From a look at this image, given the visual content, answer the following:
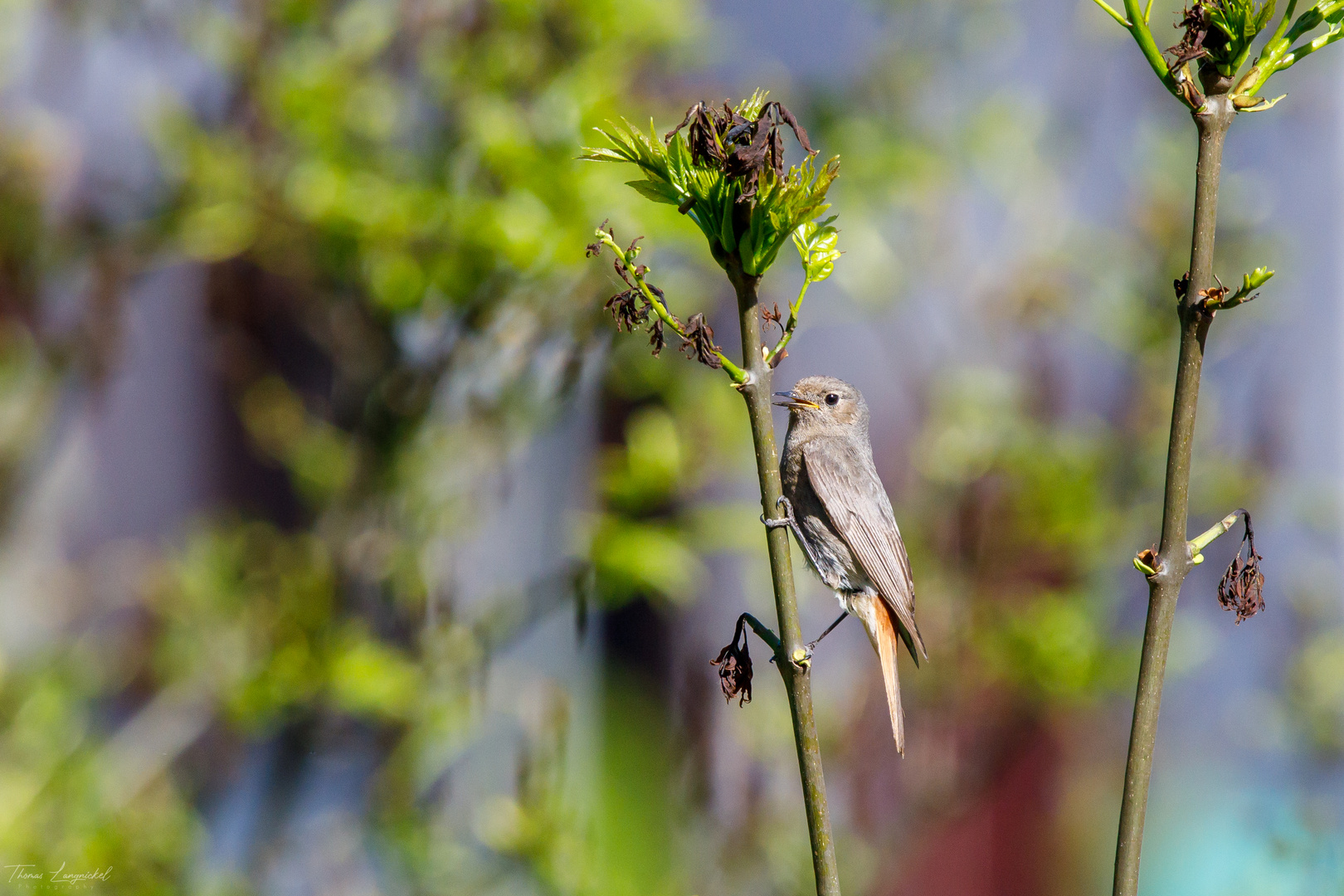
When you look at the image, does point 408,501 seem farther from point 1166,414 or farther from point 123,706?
point 1166,414

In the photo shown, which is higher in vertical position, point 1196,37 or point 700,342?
point 1196,37

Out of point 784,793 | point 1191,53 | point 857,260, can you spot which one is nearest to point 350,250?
point 857,260

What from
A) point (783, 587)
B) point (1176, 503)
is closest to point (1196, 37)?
point (1176, 503)

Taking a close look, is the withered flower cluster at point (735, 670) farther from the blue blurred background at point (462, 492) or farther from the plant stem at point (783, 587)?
the blue blurred background at point (462, 492)

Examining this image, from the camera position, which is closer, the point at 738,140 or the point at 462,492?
the point at 738,140

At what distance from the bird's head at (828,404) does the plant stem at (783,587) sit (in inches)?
28.1

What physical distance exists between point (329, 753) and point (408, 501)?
1.79 ft

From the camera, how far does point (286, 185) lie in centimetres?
186

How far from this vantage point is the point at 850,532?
39.8 inches

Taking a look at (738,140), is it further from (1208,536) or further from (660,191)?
(1208,536)

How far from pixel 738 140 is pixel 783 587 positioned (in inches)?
8.2

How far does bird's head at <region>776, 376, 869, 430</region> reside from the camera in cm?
122

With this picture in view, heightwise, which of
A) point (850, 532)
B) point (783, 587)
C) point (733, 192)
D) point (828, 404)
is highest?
point (828, 404)

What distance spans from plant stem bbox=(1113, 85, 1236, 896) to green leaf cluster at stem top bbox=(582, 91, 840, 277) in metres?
0.17
